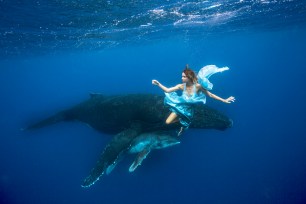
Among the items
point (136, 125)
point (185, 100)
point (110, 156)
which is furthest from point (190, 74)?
point (136, 125)

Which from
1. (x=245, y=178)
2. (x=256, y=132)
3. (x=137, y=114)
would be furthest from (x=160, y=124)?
(x=256, y=132)

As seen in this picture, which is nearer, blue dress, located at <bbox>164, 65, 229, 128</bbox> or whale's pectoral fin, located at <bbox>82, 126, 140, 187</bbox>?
blue dress, located at <bbox>164, 65, 229, 128</bbox>

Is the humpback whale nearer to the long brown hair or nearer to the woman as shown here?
the woman

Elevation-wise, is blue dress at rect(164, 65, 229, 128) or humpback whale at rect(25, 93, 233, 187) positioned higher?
blue dress at rect(164, 65, 229, 128)

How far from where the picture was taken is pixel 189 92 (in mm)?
7578

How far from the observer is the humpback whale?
405 inches

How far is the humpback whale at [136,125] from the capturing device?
10297mm

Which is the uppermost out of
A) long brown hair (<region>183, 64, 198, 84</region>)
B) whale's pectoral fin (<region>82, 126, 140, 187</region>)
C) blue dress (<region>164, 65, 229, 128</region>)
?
long brown hair (<region>183, 64, 198, 84</region>)

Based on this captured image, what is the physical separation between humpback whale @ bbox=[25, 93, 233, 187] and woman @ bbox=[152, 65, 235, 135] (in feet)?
9.23

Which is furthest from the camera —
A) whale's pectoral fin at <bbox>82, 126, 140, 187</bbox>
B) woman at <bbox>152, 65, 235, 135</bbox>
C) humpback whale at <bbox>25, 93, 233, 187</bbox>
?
humpback whale at <bbox>25, 93, 233, 187</bbox>

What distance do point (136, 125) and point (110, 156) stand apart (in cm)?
212

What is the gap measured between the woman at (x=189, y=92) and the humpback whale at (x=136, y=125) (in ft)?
9.23

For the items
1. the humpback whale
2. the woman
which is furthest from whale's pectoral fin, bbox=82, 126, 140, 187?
the woman

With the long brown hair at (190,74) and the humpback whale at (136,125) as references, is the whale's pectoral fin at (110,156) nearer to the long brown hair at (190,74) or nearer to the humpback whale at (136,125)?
the humpback whale at (136,125)
